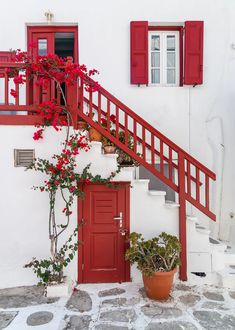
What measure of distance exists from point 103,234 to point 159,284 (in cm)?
125

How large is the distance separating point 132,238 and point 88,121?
2090mm

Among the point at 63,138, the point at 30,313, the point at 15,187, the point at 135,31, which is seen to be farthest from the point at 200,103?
the point at 30,313

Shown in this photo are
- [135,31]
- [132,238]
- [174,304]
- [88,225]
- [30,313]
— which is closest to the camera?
[30,313]

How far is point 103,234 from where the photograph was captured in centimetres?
487

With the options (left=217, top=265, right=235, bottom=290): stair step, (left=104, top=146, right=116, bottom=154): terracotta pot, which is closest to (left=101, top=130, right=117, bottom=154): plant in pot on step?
(left=104, top=146, right=116, bottom=154): terracotta pot

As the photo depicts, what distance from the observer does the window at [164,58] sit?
639 cm

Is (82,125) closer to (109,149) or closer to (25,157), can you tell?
(109,149)

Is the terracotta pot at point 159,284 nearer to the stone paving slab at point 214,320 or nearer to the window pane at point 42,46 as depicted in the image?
the stone paving slab at point 214,320

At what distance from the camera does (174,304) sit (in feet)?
13.8

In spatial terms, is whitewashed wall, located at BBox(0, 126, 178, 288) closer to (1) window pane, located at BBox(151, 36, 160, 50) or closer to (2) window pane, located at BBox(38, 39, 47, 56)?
(2) window pane, located at BBox(38, 39, 47, 56)

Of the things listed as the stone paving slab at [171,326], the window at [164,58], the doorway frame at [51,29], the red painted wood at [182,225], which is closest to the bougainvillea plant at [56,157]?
the red painted wood at [182,225]

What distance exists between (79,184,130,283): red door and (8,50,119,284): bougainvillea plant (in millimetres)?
257

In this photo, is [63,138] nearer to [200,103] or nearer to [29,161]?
[29,161]

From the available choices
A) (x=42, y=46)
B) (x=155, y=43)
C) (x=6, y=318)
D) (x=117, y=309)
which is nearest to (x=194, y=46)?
(x=155, y=43)
